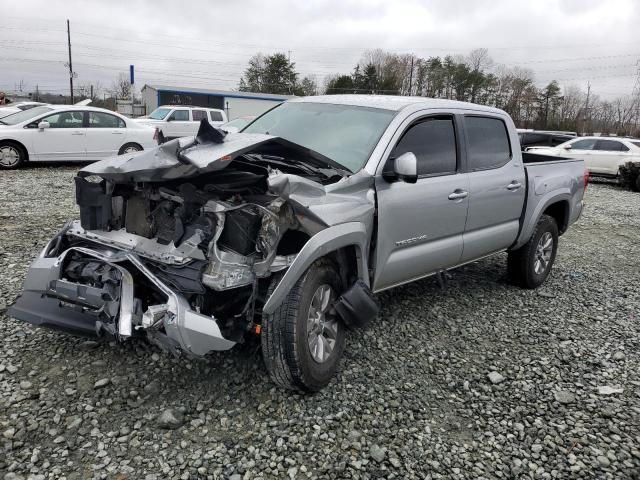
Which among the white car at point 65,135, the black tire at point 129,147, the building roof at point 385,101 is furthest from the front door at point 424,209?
the black tire at point 129,147

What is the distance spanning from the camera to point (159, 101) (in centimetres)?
4284

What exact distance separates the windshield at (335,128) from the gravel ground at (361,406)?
4.95 feet

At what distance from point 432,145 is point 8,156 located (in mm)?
10859

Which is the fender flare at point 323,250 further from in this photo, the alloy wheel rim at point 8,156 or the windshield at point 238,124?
the alloy wheel rim at point 8,156

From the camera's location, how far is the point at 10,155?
1152cm

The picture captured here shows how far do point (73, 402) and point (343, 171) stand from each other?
2.25m

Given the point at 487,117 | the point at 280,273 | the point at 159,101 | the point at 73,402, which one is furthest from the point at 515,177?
the point at 159,101

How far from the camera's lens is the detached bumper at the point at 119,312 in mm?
2775

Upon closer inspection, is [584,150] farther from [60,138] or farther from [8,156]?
[8,156]

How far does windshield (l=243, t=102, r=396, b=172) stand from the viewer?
3.79 metres

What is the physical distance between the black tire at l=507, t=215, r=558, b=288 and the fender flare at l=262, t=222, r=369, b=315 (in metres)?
2.74

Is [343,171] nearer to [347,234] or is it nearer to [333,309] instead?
[347,234]

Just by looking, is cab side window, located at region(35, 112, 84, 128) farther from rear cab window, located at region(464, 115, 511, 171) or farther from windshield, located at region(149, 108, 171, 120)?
rear cab window, located at region(464, 115, 511, 171)

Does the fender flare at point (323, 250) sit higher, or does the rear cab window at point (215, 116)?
the rear cab window at point (215, 116)
